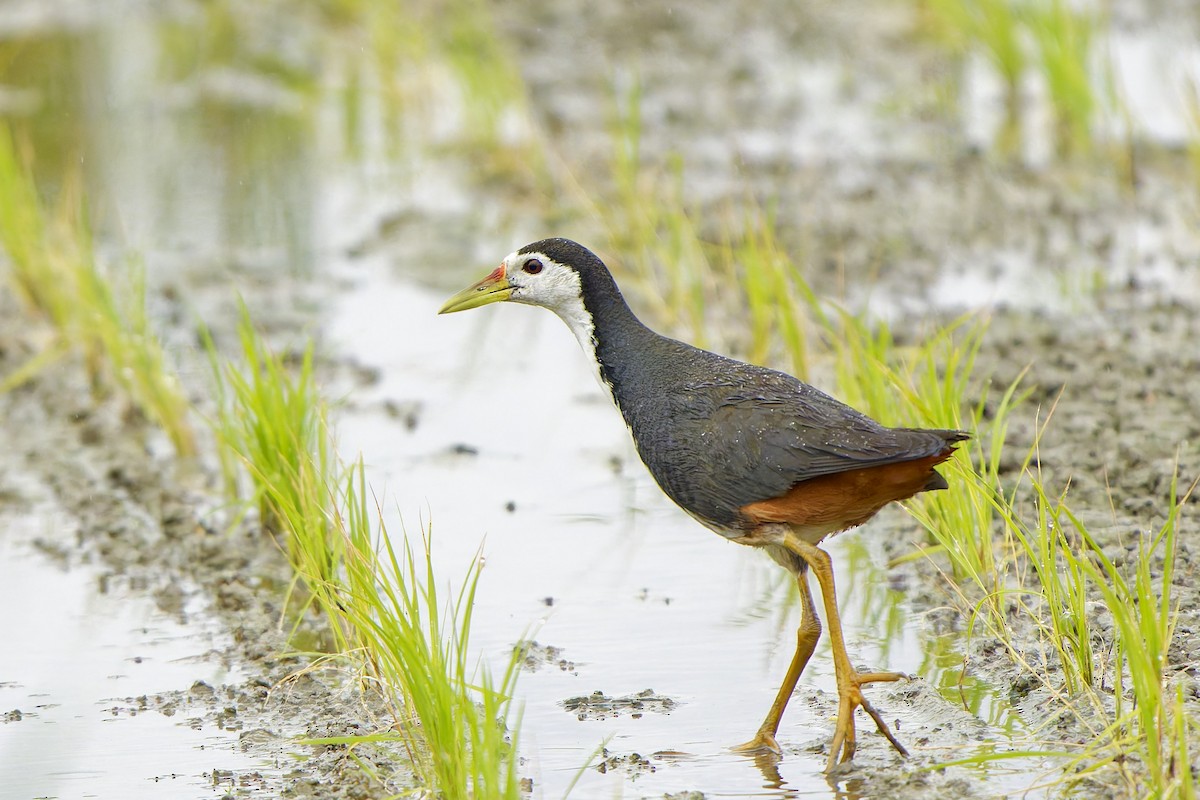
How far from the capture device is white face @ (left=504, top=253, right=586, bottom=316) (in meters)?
4.64

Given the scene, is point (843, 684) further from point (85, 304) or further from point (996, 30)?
point (996, 30)

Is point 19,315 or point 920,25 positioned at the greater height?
point 920,25

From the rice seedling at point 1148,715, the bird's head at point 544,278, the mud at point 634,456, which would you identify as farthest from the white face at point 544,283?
the rice seedling at point 1148,715

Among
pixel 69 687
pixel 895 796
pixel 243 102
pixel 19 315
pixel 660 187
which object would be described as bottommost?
pixel 895 796

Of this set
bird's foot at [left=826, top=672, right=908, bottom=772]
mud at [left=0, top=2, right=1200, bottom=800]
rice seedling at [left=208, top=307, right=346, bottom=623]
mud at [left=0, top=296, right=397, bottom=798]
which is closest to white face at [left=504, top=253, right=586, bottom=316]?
rice seedling at [left=208, top=307, right=346, bottom=623]

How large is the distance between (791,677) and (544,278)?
1350 mm

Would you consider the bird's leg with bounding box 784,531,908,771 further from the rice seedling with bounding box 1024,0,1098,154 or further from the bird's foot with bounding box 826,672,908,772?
the rice seedling with bounding box 1024,0,1098,154

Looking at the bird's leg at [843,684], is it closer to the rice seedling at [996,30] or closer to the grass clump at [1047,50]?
the grass clump at [1047,50]

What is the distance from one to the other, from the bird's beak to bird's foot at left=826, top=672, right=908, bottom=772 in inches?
62.9

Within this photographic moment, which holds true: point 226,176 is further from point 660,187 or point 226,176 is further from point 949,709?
point 949,709

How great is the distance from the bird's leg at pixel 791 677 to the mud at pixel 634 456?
0.05 metres

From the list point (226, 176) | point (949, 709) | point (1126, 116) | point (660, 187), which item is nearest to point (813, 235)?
point (660, 187)

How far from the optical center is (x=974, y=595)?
15.7ft

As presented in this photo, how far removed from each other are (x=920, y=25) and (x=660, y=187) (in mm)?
4131
